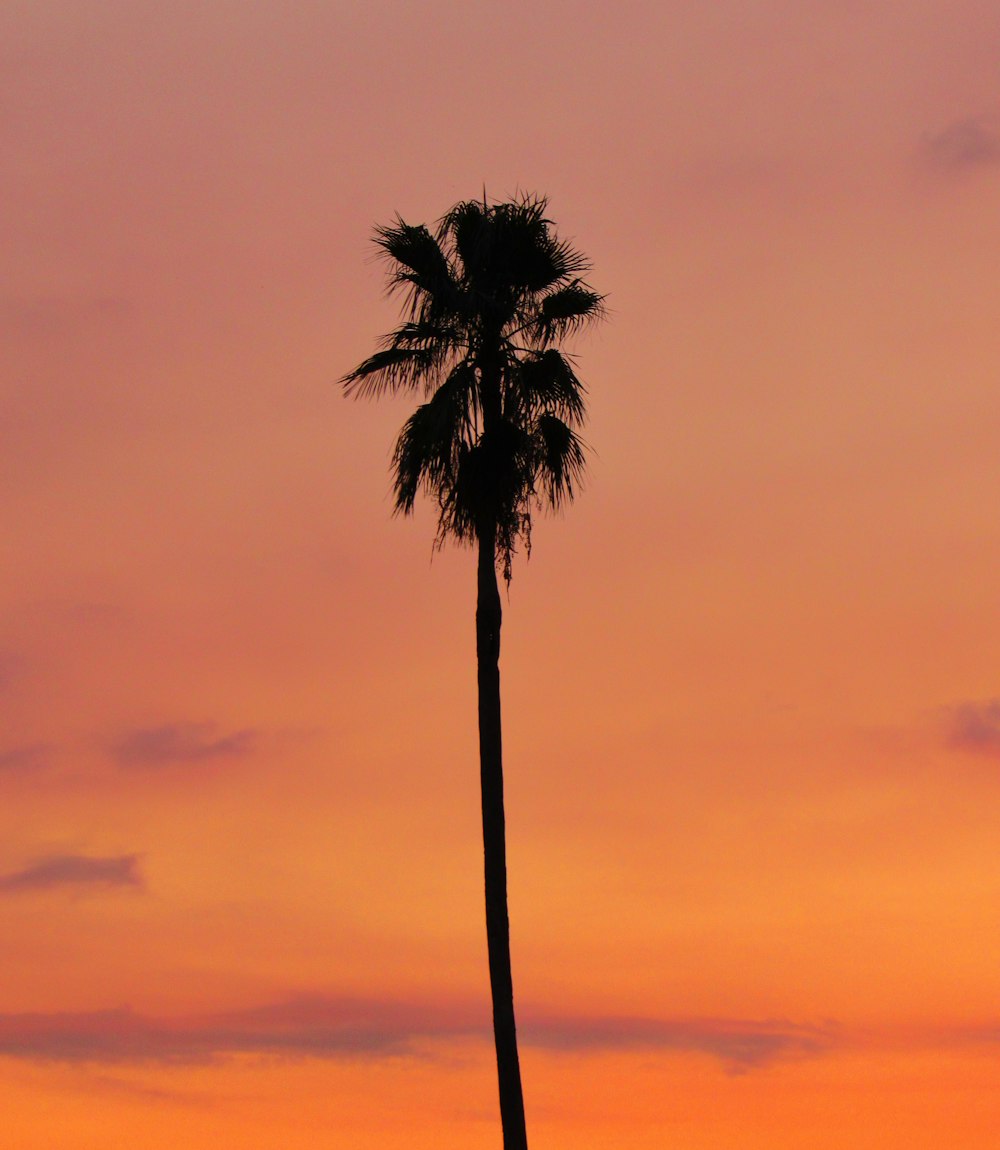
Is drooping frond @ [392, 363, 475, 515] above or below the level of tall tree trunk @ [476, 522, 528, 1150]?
above

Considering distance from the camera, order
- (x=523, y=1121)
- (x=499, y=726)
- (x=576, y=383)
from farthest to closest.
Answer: (x=576, y=383) < (x=499, y=726) < (x=523, y=1121)

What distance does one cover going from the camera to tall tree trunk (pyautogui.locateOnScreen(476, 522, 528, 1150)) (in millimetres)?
29234

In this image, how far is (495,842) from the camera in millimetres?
30344

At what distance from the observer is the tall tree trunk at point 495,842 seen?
29234 mm

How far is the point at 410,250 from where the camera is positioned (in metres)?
33.4

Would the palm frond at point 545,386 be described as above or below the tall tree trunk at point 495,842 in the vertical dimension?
above

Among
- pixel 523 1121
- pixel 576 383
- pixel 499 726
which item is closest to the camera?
pixel 523 1121

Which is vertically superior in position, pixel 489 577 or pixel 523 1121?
pixel 489 577

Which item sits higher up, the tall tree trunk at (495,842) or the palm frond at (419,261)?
the palm frond at (419,261)

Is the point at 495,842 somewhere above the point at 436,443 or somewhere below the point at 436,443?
below

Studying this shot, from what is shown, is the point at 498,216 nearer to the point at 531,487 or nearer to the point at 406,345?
the point at 406,345

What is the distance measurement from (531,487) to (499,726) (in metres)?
4.72

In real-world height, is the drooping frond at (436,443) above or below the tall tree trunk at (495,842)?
above

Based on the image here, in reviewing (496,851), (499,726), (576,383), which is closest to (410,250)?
(576,383)
